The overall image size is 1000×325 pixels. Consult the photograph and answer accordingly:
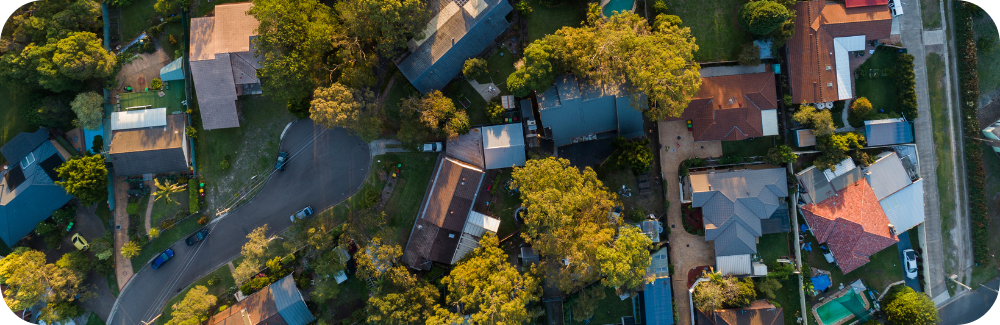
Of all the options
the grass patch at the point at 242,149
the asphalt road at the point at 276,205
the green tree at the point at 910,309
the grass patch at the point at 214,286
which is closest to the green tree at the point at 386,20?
the asphalt road at the point at 276,205

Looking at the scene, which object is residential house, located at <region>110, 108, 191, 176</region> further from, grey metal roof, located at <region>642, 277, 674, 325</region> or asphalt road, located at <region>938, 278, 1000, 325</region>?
asphalt road, located at <region>938, 278, 1000, 325</region>

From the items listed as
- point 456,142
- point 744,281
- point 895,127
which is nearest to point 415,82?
point 456,142

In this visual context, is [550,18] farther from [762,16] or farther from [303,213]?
[303,213]

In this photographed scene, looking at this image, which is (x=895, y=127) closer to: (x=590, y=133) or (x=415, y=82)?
(x=590, y=133)

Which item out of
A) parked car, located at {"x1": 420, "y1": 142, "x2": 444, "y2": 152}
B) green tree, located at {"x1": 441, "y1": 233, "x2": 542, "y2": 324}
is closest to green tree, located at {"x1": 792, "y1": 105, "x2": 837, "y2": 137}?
green tree, located at {"x1": 441, "y1": 233, "x2": 542, "y2": 324}

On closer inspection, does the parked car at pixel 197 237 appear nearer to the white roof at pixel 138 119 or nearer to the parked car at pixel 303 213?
the parked car at pixel 303 213
